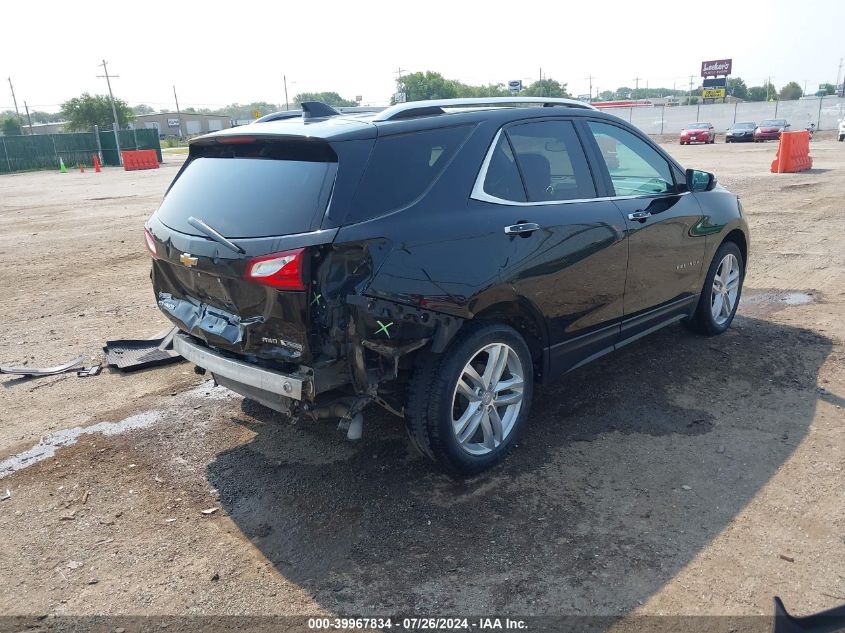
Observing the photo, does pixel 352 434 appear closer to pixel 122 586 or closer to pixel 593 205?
pixel 122 586

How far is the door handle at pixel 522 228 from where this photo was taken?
3711 mm

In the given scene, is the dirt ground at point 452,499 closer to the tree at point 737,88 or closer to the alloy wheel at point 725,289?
the alloy wheel at point 725,289

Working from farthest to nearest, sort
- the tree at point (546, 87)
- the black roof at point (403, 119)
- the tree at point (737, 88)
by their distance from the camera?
the tree at point (737, 88), the tree at point (546, 87), the black roof at point (403, 119)

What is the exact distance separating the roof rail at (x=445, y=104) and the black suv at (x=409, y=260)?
15 millimetres

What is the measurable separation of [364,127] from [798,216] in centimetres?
1077

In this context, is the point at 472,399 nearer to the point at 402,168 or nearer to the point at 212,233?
the point at 402,168

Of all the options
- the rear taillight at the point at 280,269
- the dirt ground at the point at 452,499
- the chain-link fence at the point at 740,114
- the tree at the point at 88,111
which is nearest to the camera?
the dirt ground at the point at 452,499

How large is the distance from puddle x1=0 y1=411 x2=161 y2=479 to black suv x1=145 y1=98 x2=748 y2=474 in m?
0.94

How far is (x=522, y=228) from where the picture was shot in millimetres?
3768

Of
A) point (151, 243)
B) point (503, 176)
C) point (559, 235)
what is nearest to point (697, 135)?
point (559, 235)

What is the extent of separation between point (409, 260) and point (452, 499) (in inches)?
49.8

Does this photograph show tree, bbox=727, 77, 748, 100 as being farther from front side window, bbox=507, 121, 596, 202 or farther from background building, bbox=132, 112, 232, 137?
front side window, bbox=507, 121, 596, 202

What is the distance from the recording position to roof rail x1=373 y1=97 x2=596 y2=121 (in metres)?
3.68

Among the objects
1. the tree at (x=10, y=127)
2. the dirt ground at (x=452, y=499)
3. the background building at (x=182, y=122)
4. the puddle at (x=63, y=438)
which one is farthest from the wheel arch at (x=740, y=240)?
the background building at (x=182, y=122)
